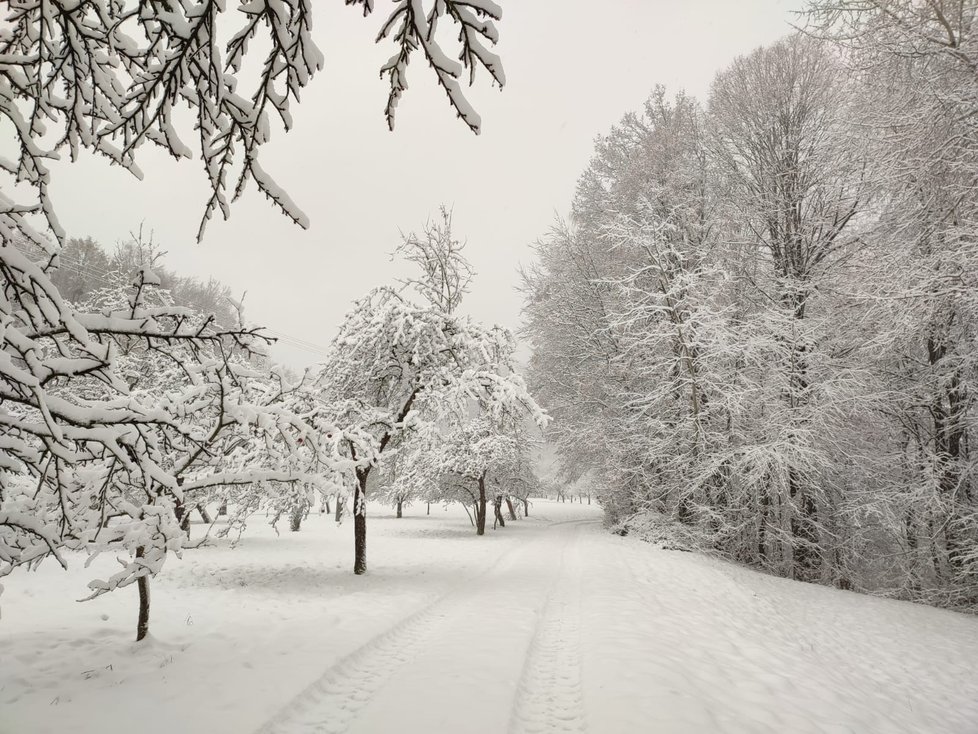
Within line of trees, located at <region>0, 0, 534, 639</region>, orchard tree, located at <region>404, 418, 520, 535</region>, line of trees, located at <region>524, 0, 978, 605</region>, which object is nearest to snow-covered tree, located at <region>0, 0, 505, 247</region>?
line of trees, located at <region>0, 0, 534, 639</region>

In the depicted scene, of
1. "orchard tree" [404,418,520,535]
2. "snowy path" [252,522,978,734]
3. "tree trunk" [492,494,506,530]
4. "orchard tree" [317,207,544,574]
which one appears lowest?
"tree trunk" [492,494,506,530]

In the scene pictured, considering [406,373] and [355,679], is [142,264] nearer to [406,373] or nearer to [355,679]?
[355,679]

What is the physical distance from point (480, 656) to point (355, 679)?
1.37 m

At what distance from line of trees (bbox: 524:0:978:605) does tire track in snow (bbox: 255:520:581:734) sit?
866 centimetres

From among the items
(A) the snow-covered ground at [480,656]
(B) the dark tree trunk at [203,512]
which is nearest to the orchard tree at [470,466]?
(B) the dark tree trunk at [203,512]

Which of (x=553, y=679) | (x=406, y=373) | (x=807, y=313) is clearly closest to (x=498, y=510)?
(x=406, y=373)

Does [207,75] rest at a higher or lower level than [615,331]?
lower

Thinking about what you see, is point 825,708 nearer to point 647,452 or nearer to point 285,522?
point 647,452

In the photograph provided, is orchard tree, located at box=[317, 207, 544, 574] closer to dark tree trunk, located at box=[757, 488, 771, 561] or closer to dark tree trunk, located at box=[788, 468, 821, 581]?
dark tree trunk, located at box=[757, 488, 771, 561]

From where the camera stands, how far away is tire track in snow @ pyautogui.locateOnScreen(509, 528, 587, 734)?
393 centimetres

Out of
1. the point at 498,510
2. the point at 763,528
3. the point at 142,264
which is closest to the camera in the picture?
the point at 142,264

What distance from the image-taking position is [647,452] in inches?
547

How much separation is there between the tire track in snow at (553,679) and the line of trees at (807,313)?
700 centimetres

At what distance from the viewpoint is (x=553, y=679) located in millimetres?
4773
